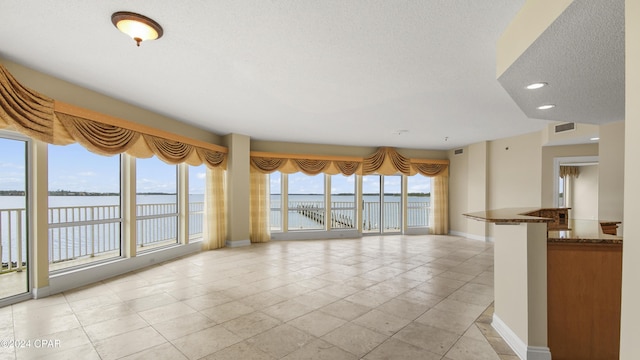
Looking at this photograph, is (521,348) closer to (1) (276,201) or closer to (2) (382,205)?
(1) (276,201)

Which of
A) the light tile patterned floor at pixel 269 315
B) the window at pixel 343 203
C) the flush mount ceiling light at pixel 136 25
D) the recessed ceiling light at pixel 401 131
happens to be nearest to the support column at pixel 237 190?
the light tile patterned floor at pixel 269 315

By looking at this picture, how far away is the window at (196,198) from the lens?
5.89 m

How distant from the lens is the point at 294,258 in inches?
214

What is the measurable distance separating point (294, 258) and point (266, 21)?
425cm

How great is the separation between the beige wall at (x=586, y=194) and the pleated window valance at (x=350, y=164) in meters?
3.80

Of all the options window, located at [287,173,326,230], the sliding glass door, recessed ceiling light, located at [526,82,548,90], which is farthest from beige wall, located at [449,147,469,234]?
recessed ceiling light, located at [526,82,548,90]

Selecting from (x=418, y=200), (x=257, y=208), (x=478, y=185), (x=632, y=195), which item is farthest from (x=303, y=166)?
(x=632, y=195)

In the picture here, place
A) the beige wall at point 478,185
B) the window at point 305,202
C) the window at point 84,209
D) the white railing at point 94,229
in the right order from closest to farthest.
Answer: the window at point 84,209 < the white railing at point 94,229 < the beige wall at point 478,185 < the window at point 305,202

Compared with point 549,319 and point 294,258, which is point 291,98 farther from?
point 549,319

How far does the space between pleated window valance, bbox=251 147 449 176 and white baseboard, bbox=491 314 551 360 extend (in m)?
5.34

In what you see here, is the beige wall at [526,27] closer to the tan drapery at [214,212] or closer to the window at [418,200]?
the tan drapery at [214,212]

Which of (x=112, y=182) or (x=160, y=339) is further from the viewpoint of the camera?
Answer: (x=112, y=182)

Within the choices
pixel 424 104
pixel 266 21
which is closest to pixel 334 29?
pixel 266 21

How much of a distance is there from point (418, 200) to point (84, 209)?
784cm
